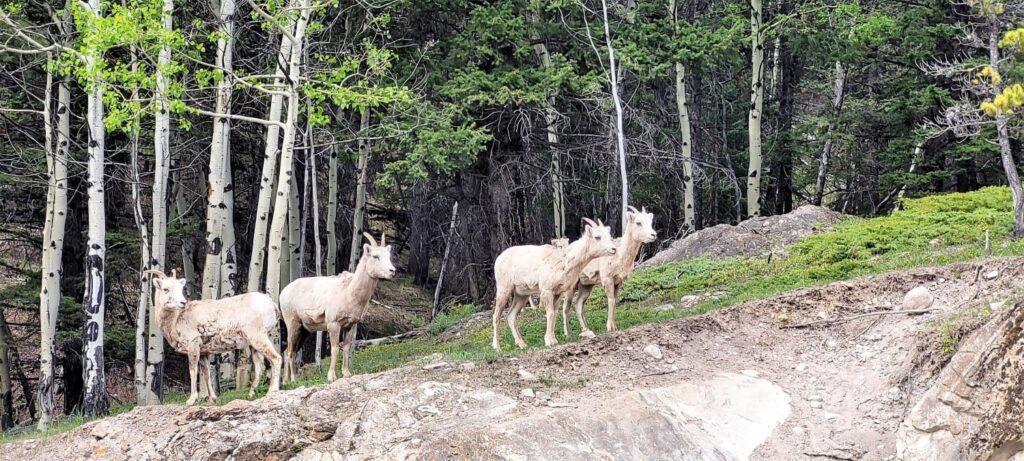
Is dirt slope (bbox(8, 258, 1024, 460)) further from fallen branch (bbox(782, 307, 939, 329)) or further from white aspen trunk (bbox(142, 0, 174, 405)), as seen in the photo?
white aspen trunk (bbox(142, 0, 174, 405))

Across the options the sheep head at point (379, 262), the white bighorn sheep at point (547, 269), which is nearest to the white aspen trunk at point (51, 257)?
the sheep head at point (379, 262)

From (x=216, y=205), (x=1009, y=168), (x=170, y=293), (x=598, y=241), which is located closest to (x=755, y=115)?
(x=1009, y=168)

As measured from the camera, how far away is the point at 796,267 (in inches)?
706

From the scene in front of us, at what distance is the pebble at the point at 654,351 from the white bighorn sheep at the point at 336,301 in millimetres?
3604

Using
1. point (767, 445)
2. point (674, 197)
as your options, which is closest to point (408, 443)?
point (767, 445)

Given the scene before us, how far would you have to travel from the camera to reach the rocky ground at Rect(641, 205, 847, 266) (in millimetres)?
21234

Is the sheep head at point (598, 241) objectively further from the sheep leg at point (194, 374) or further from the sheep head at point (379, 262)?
the sheep leg at point (194, 374)

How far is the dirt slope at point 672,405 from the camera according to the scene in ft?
30.8

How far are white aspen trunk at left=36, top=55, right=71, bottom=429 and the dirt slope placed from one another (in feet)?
11.7

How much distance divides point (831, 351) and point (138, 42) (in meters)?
11.4

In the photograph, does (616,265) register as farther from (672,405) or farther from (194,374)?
(194,374)

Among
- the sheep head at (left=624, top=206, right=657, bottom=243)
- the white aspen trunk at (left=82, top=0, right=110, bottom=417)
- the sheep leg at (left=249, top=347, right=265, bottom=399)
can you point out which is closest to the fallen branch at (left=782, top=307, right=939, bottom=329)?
the sheep head at (left=624, top=206, right=657, bottom=243)

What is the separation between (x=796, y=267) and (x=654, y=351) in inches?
256

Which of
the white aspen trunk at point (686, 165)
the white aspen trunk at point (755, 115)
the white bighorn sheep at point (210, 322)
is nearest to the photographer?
the white bighorn sheep at point (210, 322)
